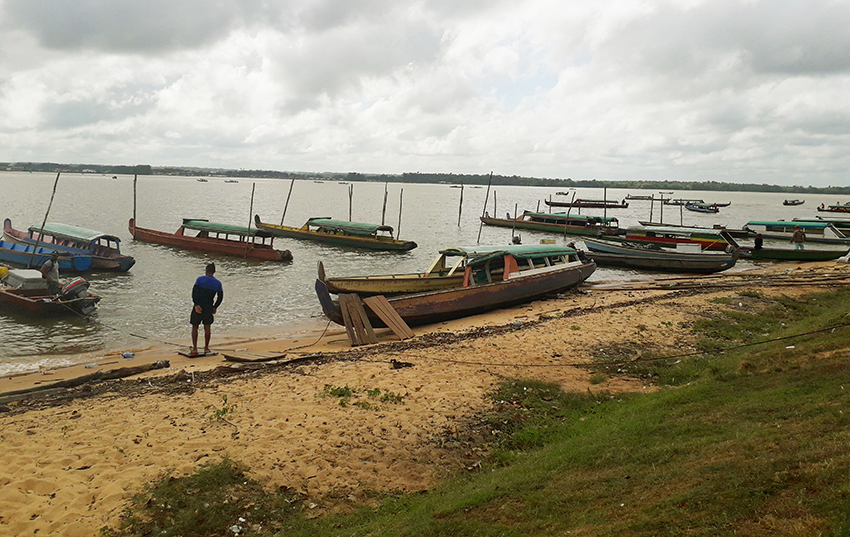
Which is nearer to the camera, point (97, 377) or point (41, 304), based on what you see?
point (97, 377)

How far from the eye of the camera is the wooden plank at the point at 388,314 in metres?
15.6

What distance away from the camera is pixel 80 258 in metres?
26.5

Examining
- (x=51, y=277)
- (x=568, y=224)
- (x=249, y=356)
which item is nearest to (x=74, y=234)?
(x=51, y=277)

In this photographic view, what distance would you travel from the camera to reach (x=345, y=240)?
40.3 metres

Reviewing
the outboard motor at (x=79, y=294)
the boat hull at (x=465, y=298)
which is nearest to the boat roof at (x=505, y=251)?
the boat hull at (x=465, y=298)

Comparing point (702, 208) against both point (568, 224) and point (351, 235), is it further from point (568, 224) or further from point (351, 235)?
point (351, 235)

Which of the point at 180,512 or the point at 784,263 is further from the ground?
the point at 784,263

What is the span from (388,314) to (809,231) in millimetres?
41005

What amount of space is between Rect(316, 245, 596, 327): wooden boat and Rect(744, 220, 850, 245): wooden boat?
28.2 m

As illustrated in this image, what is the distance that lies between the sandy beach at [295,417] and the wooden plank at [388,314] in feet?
5.60

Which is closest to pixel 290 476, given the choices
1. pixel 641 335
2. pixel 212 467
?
pixel 212 467

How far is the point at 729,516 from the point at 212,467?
5.37m

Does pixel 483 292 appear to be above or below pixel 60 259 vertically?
above

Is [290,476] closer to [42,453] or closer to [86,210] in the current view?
[42,453]
